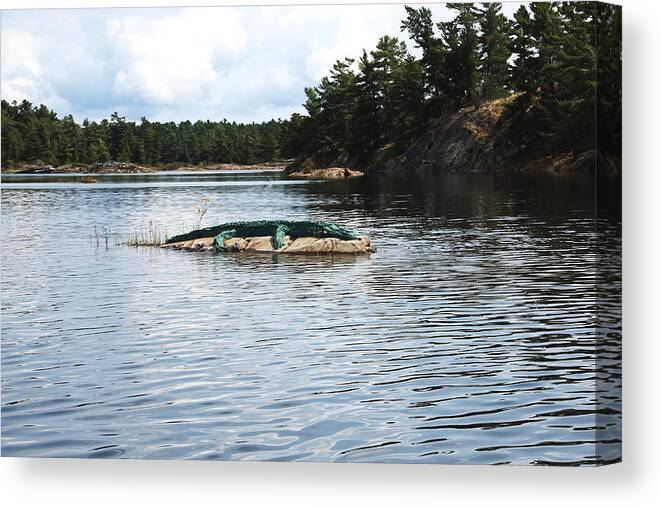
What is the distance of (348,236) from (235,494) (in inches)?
198

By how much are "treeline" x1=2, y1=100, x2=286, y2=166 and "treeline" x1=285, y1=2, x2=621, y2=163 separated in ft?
2.03

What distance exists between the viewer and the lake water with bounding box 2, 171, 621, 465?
9.14 m

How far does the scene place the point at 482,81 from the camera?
12.3 m

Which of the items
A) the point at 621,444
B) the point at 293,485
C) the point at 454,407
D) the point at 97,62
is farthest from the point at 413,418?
the point at 97,62

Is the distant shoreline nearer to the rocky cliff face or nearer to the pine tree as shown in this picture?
the rocky cliff face

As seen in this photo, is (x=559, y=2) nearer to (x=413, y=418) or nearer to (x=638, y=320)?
(x=638, y=320)

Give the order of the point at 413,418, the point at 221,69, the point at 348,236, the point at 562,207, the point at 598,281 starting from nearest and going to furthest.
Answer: the point at 413,418
the point at 598,281
the point at 221,69
the point at 562,207
the point at 348,236

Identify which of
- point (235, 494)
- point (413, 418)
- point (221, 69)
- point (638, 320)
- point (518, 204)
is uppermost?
point (221, 69)

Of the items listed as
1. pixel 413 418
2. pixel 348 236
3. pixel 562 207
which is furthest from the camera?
pixel 348 236

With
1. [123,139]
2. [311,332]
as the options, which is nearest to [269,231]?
[123,139]

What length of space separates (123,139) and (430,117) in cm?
394

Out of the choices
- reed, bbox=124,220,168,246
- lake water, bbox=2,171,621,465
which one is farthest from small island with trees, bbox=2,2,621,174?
reed, bbox=124,220,168,246

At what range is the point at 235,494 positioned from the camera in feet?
30.5

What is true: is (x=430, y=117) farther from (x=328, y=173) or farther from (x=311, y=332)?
(x=311, y=332)
